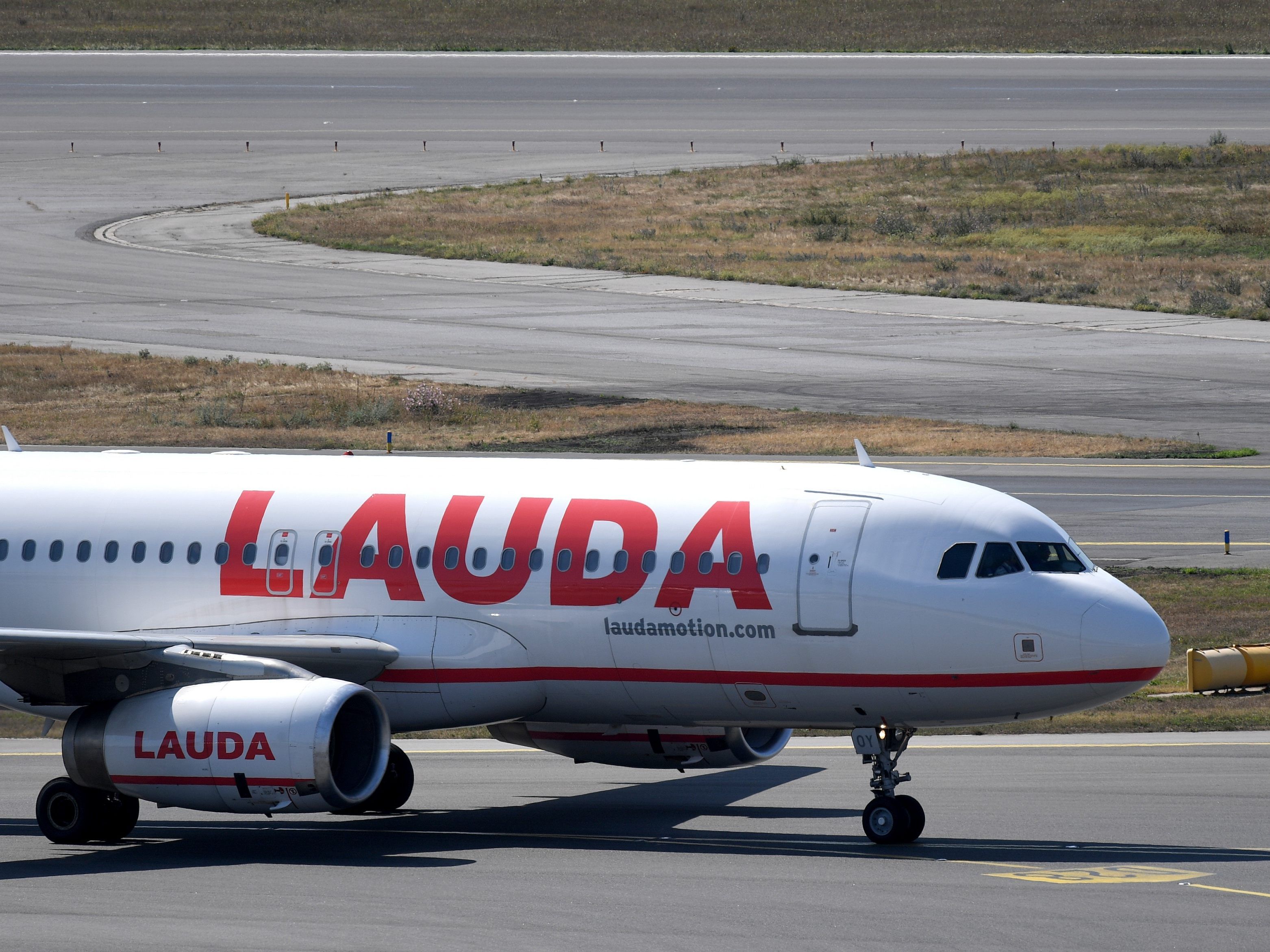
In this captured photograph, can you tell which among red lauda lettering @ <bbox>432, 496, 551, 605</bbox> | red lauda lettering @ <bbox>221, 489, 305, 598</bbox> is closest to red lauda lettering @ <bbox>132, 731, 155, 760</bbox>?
red lauda lettering @ <bbox>221, 489, 305, 598</bbox>

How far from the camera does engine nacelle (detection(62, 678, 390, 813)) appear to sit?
76.8ft

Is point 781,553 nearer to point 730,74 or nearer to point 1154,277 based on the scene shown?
point 1154,277

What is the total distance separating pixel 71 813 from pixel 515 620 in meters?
6.49

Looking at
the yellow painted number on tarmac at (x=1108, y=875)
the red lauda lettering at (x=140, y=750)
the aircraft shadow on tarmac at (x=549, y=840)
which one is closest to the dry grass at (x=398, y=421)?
the aircraft shadow on tarmac at (x=549, y=840)

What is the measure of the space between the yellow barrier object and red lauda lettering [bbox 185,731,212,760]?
1872cm

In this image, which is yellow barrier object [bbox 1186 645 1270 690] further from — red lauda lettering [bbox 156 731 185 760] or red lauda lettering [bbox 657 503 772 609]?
red lauda lettering [bbox 156 731 185 760]

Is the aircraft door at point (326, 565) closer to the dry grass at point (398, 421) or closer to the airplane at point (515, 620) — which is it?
the airplane at point (515, 620)

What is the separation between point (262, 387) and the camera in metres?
67.8

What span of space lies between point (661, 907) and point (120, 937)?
575 centimetres

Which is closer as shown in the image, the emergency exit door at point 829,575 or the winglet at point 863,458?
the emergency exit door at point 829,575

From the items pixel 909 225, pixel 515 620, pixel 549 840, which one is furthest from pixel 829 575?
pixel 909 225

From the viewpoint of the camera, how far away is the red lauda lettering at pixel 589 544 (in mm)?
24672

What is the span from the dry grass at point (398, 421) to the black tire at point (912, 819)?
31.2m

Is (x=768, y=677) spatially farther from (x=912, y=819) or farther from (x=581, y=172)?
(x=581, y=172)
